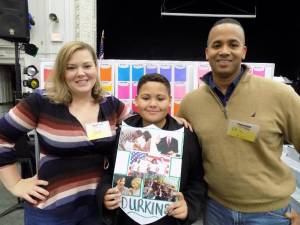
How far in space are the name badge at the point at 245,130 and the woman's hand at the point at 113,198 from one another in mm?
546

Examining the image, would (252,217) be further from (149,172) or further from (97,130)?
(97,130)

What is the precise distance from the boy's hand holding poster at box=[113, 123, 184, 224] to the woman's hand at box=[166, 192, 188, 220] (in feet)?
0.06

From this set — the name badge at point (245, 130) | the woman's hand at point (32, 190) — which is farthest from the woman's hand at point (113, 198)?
the name badge at point (245, 130)

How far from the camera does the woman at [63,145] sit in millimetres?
1367

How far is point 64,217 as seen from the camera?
1.39 m

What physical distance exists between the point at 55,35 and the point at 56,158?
421cm

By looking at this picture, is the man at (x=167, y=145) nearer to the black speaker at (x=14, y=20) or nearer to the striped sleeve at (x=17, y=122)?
the striped sleeve at (x=17, y=122)

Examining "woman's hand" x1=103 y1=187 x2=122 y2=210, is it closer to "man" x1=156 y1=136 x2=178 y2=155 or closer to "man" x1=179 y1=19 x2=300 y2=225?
"man" x1=156 y1=136 x2=178 y2=155

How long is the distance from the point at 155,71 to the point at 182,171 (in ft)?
5.51

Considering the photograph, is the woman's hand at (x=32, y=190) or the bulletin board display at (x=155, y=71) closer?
the woman's hand at (x=32, y=190)

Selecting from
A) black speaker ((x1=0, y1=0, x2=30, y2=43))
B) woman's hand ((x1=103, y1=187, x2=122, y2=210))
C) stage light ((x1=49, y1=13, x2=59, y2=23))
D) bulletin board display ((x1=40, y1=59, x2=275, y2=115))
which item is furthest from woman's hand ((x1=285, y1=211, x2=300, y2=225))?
stage light ((x1=49, y1=13, x2=59, y2=23))

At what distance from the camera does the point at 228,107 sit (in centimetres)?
135

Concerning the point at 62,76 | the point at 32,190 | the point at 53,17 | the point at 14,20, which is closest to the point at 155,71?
the point at 62,76

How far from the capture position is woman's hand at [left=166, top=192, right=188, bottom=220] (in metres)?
1.22
